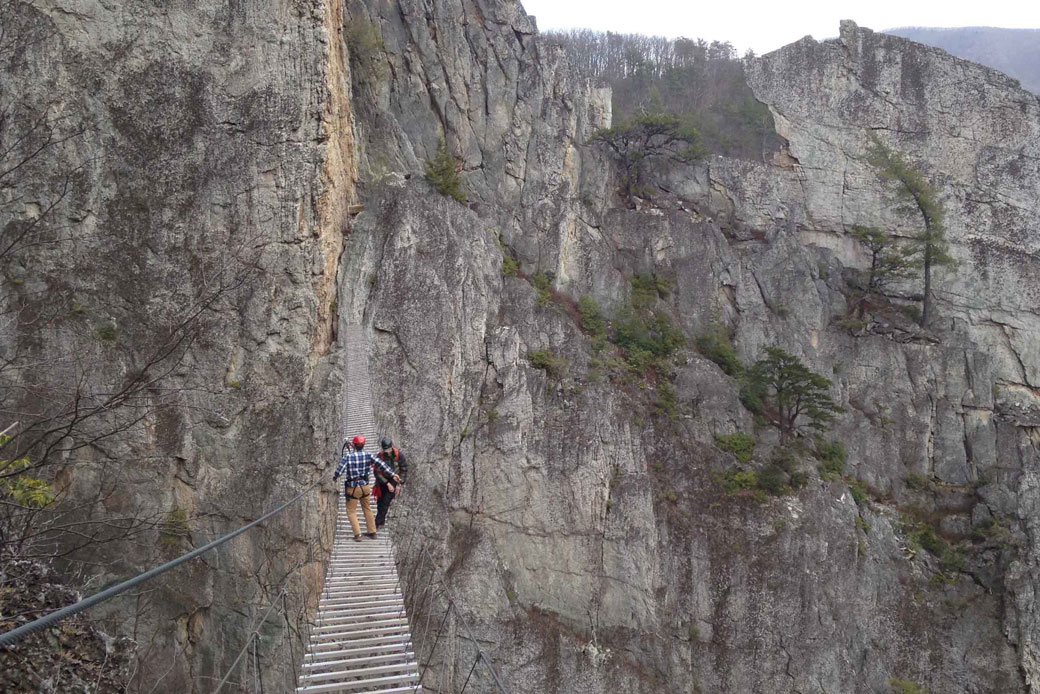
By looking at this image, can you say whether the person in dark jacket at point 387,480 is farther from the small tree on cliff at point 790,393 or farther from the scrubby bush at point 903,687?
the scrubby bush at point 903,687

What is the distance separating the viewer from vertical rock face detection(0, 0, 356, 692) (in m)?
11.6

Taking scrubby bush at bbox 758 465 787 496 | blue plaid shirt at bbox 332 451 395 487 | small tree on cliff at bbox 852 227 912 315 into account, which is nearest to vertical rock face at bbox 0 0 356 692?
blue plaid shirt at bbox 332 451 395 487

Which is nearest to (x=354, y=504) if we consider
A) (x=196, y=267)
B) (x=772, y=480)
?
(x=196, y=267)

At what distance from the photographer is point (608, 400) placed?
17203 millimetres

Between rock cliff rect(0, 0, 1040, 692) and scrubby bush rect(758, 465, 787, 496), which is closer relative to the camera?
rock cliff rect(0, 0, 1040, 692)

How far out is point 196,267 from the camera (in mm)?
13164

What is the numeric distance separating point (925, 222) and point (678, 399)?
14736 mm

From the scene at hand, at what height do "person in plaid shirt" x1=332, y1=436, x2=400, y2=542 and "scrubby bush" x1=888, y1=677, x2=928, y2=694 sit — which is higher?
"person in plaid shirt" x1=332, y1=436, x2=400, y2=542

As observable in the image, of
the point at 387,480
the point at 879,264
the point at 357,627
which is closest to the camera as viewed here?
the point at 357,627

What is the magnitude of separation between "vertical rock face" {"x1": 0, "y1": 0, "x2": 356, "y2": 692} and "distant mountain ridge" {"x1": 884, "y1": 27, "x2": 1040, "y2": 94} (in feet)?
300

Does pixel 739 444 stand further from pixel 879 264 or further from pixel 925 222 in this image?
pixel 925 222

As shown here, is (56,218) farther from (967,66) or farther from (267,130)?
(967,66)

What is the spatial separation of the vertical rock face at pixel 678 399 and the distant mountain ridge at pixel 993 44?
7084cm

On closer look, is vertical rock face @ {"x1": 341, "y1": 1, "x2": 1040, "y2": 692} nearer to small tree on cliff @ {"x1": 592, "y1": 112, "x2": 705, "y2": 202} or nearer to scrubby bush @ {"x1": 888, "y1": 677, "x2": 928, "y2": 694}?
scrubby bush @ {"x1": 888, "y1": 677, "x2": 928, "y2": 694}
